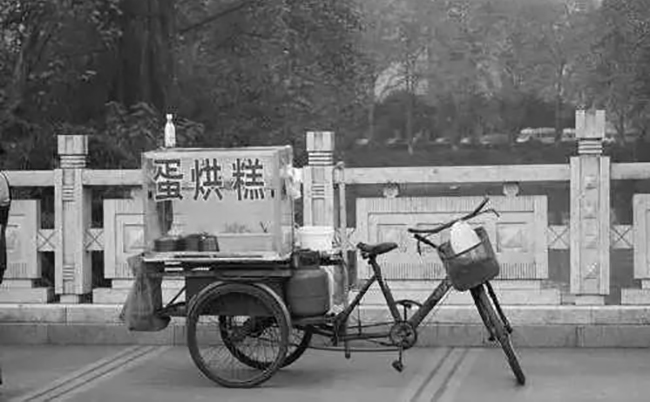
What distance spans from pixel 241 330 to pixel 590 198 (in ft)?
10.2

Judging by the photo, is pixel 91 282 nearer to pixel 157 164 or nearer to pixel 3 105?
pixel 157 164

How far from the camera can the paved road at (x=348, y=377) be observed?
7.28 metres

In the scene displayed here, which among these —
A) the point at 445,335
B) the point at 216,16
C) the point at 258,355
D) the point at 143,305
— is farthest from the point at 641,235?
the point at 216,16

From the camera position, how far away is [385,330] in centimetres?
804

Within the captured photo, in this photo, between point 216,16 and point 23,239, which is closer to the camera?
point 23,239

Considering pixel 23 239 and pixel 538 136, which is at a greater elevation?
pixel 538 136

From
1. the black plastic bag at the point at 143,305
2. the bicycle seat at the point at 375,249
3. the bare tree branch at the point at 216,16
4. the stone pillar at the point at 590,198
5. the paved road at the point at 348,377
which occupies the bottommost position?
the paved road at the point at 348,377

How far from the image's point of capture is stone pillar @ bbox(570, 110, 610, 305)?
29.1 ft

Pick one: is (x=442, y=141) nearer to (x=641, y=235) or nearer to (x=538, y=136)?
(x=538, y=136)

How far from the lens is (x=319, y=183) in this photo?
30.4ft

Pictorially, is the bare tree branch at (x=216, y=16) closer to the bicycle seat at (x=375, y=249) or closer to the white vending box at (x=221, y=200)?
the white vending box at (x=221, y=200)

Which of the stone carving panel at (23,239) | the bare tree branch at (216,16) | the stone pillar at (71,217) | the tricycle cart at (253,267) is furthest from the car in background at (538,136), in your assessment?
the tricycle cart at (253,267)

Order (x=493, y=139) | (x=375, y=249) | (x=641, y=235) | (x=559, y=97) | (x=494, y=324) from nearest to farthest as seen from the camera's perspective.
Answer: (x=494, y=324)
(x=375, y=249)
(x=641, y=235)
(x=559, y=97)
(x=493, y=139)

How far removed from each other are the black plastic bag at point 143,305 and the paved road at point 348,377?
0.45 meters
